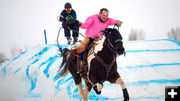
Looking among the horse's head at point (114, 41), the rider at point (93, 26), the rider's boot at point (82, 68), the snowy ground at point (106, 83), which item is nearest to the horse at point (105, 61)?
the horse's head at point (114, 41)

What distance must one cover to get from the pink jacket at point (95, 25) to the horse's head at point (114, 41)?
1.80 ft

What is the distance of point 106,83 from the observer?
21.3 ft

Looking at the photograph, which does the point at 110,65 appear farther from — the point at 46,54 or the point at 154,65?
the point at 46,54

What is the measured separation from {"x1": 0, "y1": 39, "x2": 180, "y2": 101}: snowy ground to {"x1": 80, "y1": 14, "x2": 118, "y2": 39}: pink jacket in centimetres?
215

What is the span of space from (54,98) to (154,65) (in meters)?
4.01

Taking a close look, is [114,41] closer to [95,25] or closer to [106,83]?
[95,25]

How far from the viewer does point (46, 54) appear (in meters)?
8.24

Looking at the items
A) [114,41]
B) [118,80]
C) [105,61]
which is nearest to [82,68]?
[105,61]

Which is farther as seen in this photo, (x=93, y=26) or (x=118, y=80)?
(x=93, y=26)

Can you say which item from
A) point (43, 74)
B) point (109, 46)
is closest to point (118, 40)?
point (109, 46)

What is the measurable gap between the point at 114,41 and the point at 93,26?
101 cm

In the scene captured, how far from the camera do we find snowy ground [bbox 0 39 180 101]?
6.25 metres

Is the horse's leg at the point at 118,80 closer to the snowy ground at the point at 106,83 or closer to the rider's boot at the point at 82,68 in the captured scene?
the rider's boot at the point at 82,68

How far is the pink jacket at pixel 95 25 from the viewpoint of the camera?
16.4 ft
